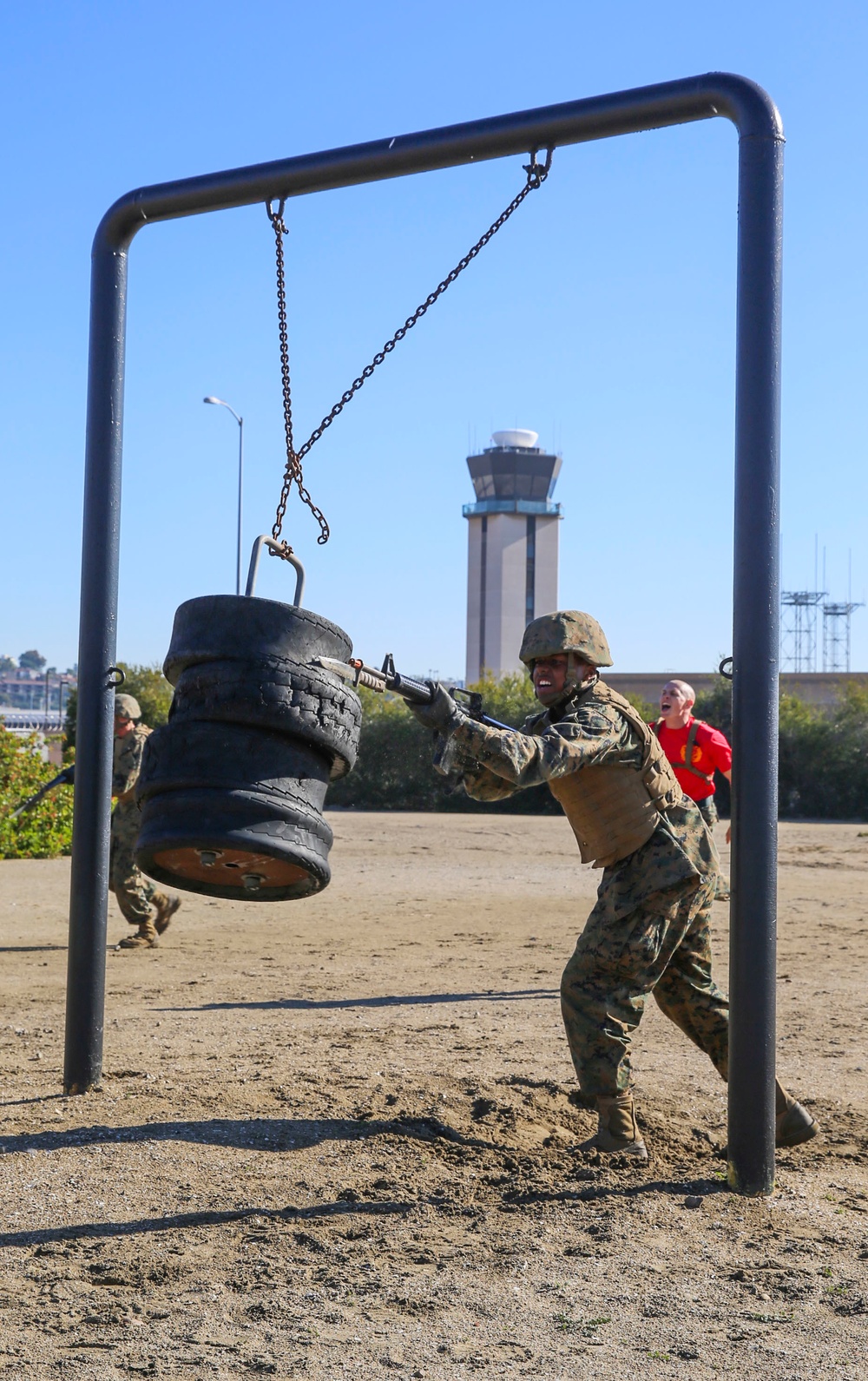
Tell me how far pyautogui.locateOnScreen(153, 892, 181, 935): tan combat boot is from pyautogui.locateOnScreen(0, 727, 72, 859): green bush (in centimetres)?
653

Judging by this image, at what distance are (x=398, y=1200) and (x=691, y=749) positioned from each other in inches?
202

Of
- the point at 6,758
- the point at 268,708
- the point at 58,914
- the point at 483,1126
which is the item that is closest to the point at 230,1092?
the point at 483,1126

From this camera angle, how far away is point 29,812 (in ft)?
55.1

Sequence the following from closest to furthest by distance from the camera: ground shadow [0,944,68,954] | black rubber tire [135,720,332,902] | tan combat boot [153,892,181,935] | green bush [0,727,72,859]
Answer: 1. black rubber tire [135,720,332,902]
2. ground shadow [0,944,68,954]
3. tan combat boot [153,892,181,935]
4. green bush [0,727,72,859]

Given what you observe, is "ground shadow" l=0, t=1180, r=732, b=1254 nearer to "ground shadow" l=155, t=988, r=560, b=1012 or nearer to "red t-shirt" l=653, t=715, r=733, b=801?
"ground shadow" l=155, t=988, r=560, b=1012

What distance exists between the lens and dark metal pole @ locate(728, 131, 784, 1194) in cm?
452

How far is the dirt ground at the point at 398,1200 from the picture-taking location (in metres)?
3.41

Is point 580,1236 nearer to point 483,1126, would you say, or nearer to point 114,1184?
point 483,1126

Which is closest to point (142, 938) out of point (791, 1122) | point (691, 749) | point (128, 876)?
point (128, 876)

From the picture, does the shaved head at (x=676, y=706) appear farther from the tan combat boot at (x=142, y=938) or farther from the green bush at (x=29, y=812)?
the green bush at (x=29, y=812)

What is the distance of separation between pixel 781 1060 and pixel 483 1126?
1.97 meters

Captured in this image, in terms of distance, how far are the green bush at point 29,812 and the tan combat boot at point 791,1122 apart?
1288cm

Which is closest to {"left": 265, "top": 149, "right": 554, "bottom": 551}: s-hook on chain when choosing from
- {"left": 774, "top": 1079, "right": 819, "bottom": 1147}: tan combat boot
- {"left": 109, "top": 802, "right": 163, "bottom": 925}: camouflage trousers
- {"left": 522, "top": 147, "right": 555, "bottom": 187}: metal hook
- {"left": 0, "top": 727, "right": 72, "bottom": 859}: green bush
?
{"left": 522, "top": 147, "right": 555, "bottom": 187}: metal hook

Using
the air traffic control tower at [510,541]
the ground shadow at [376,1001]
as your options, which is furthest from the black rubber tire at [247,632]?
the air traffic control tower at [510,541]
